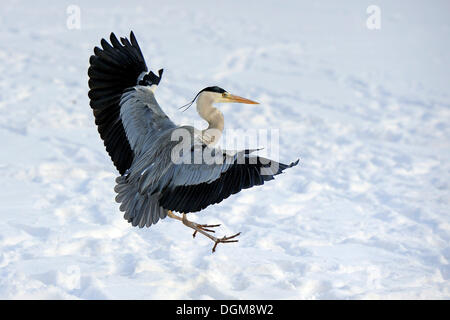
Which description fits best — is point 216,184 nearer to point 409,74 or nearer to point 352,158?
point 352,158

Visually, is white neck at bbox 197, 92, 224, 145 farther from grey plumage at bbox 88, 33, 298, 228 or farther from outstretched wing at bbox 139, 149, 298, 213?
outstretched wing at bbox 139, 149, 298, 213

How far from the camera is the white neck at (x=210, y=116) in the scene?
4824mm

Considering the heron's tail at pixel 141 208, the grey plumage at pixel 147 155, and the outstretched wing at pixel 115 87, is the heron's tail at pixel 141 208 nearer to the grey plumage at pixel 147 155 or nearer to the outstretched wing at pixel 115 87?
the grey plumage at pixel 147 155

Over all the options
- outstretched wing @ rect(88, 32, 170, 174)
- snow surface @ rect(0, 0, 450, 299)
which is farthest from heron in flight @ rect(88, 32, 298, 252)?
snow surface @ rect(0, 0, 450, 299)

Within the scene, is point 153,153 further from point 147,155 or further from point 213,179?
point 213,179

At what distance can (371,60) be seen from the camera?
1161cm

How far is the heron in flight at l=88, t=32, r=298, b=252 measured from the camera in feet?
13.5

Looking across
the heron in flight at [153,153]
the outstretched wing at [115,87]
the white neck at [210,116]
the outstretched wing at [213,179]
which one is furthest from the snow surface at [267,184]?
the white neck at [210,116]

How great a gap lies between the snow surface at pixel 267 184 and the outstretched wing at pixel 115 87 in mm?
649

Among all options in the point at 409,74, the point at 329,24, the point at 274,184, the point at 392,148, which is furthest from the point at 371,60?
the point at 274,184

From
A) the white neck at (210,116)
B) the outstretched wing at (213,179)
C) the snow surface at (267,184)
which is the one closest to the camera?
the outstretched wing at (213,179)

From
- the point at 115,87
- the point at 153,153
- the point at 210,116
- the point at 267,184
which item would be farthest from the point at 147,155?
the point at 267,184

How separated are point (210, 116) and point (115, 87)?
76 centimetres

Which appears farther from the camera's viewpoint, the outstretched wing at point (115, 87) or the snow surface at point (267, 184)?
the outstretched wing at point (115, 87)
